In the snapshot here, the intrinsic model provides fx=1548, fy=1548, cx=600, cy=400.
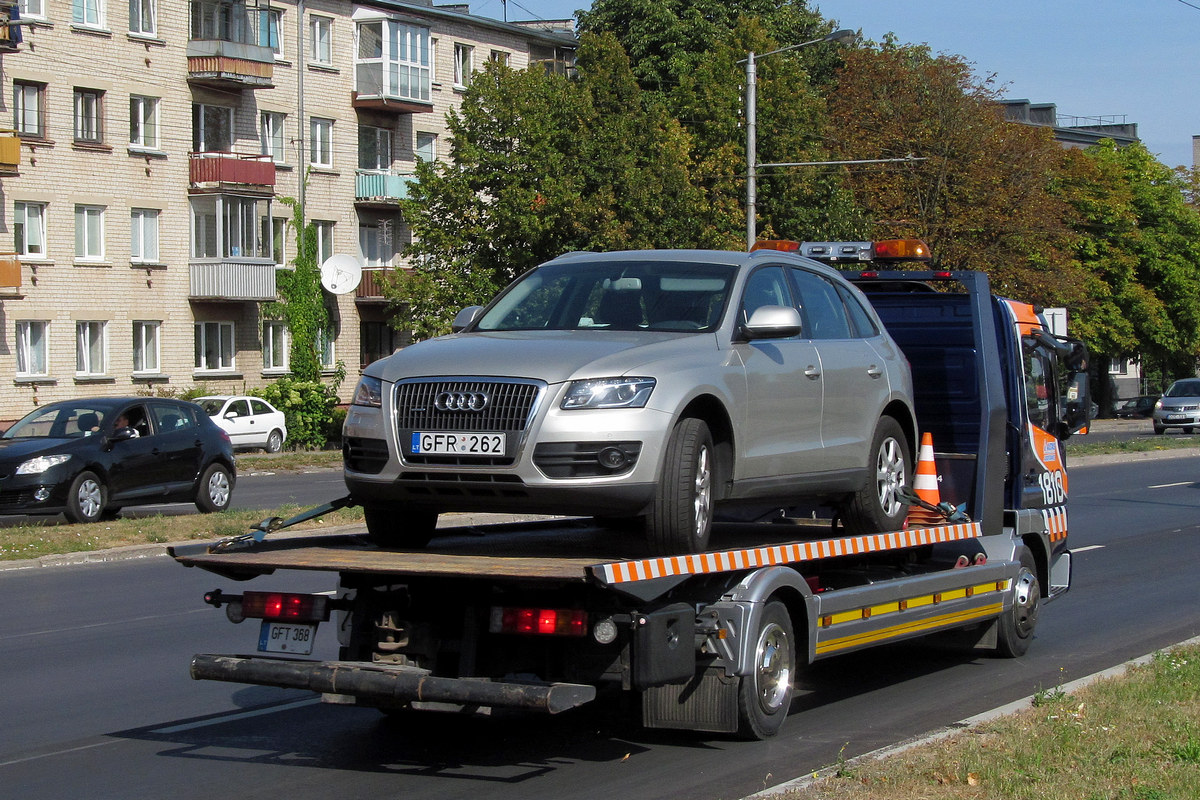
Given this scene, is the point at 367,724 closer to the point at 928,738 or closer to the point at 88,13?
the point at 928,738

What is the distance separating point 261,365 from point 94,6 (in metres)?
11.7

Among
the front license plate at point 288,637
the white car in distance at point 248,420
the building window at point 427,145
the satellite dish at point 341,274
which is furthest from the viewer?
the building window at point 427,145

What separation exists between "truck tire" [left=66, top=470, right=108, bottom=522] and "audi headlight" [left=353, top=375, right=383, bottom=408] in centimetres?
1208

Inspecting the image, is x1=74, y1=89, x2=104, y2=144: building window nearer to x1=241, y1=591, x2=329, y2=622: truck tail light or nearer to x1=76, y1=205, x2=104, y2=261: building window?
x1=76, y1=205, x2=104, y2=261: building window

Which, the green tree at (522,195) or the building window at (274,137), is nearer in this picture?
the green tree at (522,195)

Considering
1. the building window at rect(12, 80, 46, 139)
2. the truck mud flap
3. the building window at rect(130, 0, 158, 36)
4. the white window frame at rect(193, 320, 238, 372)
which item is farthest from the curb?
the building window at rect(130, 0, 158, 36)

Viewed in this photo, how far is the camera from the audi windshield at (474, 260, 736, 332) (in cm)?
812

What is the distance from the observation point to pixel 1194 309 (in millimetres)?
72625

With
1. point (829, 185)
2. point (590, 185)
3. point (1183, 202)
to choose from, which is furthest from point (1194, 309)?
point (590, 185)

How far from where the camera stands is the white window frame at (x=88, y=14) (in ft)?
139

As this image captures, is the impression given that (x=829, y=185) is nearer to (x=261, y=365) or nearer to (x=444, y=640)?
(x=261, y=365)

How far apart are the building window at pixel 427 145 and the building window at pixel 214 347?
10.9 metres

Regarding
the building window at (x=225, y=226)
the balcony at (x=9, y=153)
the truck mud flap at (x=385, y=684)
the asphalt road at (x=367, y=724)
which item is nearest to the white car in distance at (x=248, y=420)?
the building window at (x=225, y=226)

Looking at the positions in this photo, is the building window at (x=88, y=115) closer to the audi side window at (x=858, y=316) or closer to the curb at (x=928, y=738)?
the audi side window at (x=858, y=316)
